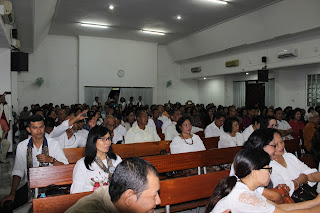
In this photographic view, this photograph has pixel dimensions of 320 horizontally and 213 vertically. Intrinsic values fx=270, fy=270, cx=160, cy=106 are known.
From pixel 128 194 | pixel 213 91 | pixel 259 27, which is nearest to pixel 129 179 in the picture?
pixel 128 194

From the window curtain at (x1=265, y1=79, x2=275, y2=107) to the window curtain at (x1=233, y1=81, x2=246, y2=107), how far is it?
1.37 metres

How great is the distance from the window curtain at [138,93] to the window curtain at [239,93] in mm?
4637

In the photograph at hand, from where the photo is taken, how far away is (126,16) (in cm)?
1046

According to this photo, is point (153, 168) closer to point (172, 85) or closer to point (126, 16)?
point (126, 16)

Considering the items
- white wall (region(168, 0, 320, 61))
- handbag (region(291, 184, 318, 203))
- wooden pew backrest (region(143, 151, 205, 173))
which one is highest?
white wall (region(168, 0, 320, 61))

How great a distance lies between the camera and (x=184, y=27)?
12133 millimetres

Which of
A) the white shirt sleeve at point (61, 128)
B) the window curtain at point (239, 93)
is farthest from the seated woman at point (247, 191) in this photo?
the window curtain at point (239, 93)

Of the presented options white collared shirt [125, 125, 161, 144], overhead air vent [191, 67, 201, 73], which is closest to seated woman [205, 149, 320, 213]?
white collared shirt [125, 125, 161, 144]

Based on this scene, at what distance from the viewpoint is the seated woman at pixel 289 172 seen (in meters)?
2.73

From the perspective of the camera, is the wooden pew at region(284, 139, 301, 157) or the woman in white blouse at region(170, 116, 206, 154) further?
the wooden pew at region(284, 139, 301, 157)

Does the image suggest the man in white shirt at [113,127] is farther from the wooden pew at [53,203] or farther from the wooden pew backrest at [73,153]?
the wooden pew at [53,203]

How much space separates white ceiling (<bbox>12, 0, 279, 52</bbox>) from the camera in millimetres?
8734

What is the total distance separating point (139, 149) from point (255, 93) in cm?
1000

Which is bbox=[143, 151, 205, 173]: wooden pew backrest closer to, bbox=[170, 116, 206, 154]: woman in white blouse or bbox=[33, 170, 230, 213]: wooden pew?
bbox=[170, 116, 206, 154]: woman in white blouse
